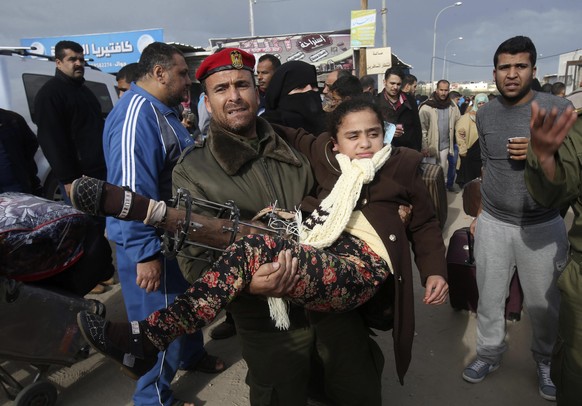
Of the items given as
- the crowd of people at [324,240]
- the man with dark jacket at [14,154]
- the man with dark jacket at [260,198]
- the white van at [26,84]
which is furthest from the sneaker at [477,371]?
the white van at [26,84]

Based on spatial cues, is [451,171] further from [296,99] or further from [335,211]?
[335,211]

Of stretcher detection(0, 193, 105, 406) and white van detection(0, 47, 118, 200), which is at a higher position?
white van detection(0, 47, 118, 200)

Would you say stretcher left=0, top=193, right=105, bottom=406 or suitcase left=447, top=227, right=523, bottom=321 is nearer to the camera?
stretcher left=0, top=193, right=105, bottom=406

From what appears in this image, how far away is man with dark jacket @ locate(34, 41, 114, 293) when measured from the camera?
3748 mm

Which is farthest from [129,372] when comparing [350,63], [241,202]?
[350,63]

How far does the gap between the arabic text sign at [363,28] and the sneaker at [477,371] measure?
12.0m

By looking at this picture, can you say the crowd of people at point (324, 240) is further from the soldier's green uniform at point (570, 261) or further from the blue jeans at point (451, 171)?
the blue jeans at point (451, 171)

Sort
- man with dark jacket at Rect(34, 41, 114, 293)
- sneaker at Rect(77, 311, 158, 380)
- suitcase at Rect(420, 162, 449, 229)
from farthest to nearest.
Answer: suitcase at Rect(420, 162, 449, 229), man with dark jacket at Rect(34, 41, 114, 293), sneaker at Rect(77, 311, 158, 380)

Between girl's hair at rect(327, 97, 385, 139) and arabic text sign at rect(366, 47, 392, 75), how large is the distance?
10.5 metres

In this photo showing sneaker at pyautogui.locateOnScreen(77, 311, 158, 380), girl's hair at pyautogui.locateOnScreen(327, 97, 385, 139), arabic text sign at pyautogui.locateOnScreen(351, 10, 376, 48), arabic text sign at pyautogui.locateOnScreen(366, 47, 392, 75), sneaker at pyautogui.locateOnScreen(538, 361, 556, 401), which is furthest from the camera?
arabic text sign at pyautogui.locateOnScreen(351, 10, 376, 48)

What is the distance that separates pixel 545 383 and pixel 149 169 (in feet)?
9.47

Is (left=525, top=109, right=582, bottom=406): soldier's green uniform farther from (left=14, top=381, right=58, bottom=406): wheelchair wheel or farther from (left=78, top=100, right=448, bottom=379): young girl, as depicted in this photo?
(left=14, top=381, right=58, bottom=406): wheelchair wheel

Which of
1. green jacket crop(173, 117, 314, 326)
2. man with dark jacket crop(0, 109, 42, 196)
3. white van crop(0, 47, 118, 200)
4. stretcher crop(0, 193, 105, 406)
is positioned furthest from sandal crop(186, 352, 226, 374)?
white van crop(0, 47, 118, 200)

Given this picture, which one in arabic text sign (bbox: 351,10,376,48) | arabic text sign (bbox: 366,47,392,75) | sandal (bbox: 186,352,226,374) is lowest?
sandal (bbox: 186,352,226,374)
